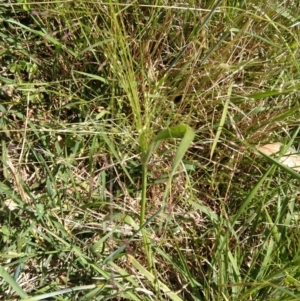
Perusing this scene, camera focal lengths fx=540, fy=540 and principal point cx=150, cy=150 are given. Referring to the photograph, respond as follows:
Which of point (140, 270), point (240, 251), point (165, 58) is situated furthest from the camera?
point (165, 58)

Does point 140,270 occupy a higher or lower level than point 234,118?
lower

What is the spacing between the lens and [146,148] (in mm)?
1352

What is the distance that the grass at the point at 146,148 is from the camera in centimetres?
138

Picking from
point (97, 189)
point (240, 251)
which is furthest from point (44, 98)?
point (240, 251)

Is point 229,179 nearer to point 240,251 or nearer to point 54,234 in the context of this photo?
point 240,251

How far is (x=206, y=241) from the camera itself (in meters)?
1.47

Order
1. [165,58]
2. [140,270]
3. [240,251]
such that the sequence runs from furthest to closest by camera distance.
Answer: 1. [165,58]
2. [240,251]
3. [140,270]

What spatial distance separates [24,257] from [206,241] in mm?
484

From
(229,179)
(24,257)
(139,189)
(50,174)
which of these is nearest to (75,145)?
(50,174)

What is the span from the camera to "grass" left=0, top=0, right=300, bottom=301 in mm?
1381

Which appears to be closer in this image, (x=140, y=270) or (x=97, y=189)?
(x=140, y=270)

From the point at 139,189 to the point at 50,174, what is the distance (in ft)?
0.81

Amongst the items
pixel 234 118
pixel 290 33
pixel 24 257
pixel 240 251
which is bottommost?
pixel 24 257

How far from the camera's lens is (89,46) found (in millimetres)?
1479
